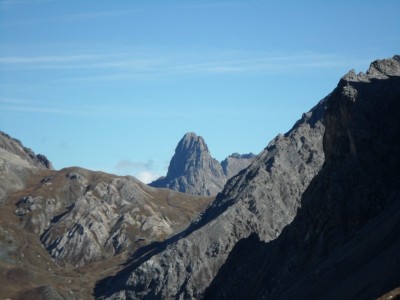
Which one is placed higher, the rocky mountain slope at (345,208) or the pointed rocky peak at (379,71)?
the pointed rocky peak at (379,71)

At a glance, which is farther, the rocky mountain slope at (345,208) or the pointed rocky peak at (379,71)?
the pointed rocky peak at (379,71)

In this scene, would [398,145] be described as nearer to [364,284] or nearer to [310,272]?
[310,272]

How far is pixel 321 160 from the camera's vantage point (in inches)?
7702

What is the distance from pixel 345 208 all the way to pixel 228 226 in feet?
212

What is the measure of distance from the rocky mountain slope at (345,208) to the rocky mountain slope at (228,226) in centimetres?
2247

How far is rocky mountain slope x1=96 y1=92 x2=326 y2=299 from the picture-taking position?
167125 mm

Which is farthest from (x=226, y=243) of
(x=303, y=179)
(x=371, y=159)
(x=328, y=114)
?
(x=371, y=159)

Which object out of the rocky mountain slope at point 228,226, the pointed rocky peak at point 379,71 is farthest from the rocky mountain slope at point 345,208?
the rocky mountain slope at point 228,226

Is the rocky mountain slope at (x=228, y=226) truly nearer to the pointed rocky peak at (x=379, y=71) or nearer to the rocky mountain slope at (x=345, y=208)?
the rocky mountain slope at (x=345, y=208)

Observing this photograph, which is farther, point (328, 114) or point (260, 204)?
point (260, 204)

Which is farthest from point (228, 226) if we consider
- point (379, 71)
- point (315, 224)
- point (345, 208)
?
point (345, 208)

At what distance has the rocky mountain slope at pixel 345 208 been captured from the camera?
92.1 metres

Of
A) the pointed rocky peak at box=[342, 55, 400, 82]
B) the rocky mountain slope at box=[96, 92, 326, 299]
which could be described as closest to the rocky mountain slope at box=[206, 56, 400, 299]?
the pointed rocky peak at box=[342, 55, 400, 82]

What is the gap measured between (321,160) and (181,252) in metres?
51.4
